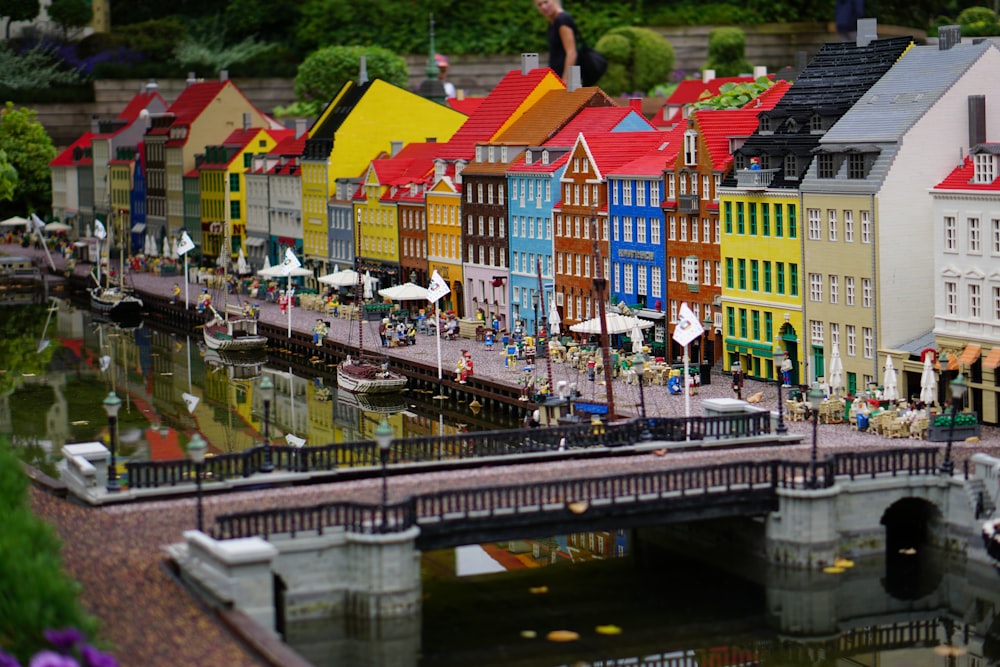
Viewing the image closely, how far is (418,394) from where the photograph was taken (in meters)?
91.8

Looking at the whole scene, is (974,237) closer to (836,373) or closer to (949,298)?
(949,298)

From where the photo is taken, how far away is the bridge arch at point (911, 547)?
178 ft

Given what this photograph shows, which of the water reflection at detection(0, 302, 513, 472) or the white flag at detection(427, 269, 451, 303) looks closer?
the water reflection at detection(0, 302, 513, 472)

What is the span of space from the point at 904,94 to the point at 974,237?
838cm

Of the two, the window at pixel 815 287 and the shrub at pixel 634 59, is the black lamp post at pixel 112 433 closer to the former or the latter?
the window at pixel 815 287

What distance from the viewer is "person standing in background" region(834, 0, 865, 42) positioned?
162 m

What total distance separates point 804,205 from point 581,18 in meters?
106

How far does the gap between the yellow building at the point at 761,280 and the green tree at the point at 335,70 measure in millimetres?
94223

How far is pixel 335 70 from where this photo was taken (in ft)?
593

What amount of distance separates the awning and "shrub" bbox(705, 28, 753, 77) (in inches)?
4077

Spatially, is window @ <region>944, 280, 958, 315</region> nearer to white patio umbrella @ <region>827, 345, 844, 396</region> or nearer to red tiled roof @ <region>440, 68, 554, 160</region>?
white patio umbrella @ <region>827, 345, 844, 396</region>

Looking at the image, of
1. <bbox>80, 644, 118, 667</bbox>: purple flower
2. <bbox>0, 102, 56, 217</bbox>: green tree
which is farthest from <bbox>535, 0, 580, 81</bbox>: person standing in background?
<bbox>80, 644, 118, 667</bbox>: purple flower

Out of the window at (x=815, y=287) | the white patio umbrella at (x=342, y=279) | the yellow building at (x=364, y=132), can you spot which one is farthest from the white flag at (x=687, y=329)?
the yellow building at (x=364, y=132)

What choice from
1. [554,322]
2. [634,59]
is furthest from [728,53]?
[554,322]
